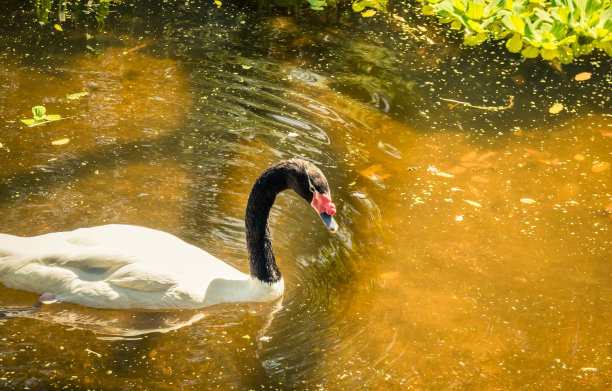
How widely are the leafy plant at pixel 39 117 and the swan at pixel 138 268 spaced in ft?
5.42

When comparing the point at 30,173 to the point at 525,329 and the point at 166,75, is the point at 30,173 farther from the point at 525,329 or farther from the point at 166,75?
the point at 525,329

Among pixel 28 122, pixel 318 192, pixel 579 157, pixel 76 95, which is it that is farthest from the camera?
pixel 76 95

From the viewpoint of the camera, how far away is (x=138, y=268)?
3.86 m

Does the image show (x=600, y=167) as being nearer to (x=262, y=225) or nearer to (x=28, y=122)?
(x=262, y=225)

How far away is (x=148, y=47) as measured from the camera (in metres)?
6.72

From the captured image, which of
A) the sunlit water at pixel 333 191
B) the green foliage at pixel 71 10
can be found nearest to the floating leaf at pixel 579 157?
the sunlit water at pixel 333 191

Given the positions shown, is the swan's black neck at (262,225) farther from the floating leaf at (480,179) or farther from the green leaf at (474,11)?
the green leaf at (474,11)

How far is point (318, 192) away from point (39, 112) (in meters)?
2.84

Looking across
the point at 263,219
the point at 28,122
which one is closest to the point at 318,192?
the point at 263,219

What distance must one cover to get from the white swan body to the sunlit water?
10 cm

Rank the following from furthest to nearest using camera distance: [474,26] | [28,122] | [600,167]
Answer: [474,26]
[600,167]
[28,122]

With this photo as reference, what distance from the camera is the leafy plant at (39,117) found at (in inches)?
213

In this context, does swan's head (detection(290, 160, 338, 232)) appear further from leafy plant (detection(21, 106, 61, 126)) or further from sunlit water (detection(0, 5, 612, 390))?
leafy plant (detection(21, 106, 61, 126))

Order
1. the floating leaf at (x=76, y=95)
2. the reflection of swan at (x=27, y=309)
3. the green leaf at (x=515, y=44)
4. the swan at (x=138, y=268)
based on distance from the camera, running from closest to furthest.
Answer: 1. the reflection of swan at (x=27, y=309)
2. the swan at (x=138, y=268)
3. the floating leaf at (x=76, y=95)
4. the green leaf at (x=515, y=44)
